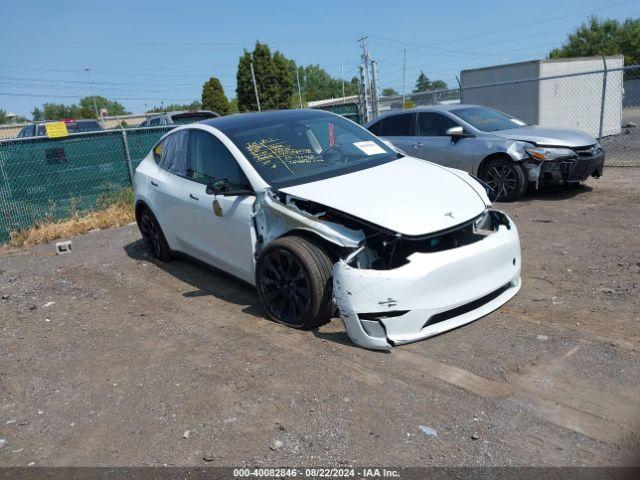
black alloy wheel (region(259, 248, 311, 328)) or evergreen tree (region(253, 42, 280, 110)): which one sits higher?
evergreen tree (region(253, 42, 280, 110))

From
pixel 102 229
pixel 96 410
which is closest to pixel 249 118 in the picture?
pixel 96 410

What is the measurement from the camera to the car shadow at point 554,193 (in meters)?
8.20

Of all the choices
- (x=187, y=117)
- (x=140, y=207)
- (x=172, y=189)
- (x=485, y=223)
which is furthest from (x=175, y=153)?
(x=187, y=117)

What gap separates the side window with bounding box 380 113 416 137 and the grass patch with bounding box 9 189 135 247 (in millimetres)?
4987

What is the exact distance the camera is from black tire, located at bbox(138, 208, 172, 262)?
20.7ft

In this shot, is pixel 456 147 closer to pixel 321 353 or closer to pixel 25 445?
pixel 321 353

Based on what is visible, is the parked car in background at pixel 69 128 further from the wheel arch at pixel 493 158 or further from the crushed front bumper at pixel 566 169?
the crushed front bumper at pixel 566 169

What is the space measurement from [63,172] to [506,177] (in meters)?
7.66

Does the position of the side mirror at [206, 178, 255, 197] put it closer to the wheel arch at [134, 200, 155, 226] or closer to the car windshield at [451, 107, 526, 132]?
the wheel arch at [134, 200, 155, 226]

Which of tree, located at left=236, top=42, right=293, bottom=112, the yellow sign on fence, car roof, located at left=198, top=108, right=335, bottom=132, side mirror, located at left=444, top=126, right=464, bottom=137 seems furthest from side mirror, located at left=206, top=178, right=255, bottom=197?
tree, located at left=236, top=42, right=293, bottom=112

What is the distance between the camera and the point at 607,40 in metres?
52.7

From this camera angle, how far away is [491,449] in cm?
268

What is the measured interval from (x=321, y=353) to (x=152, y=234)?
3.60 metres

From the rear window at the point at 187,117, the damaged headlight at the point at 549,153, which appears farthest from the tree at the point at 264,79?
the damaged headlight at the point at 549,153
